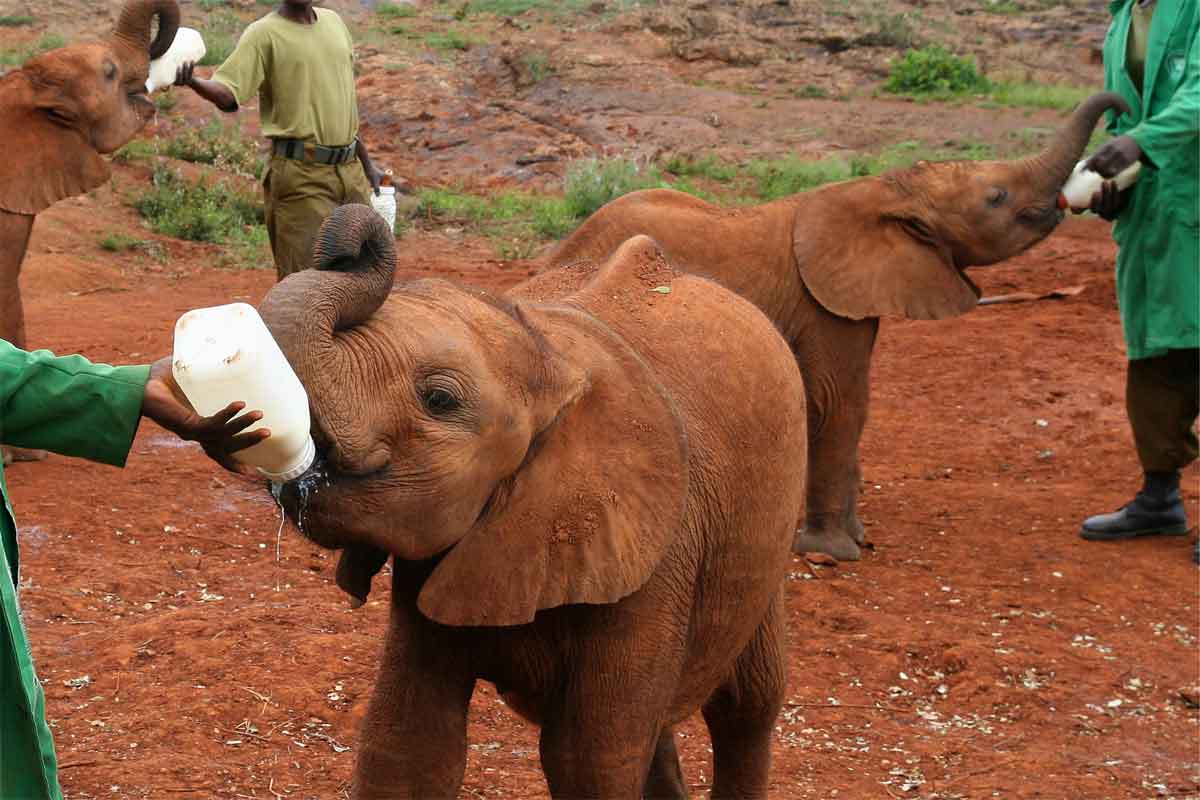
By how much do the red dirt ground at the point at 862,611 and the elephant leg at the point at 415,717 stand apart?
1.23 ft

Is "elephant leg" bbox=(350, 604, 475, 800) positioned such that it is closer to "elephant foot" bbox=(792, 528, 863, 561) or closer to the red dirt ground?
the red dirt ground

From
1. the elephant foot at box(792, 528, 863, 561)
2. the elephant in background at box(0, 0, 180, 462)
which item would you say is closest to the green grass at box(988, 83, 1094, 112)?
the elephant foot at box(792, 528, 863, 561)

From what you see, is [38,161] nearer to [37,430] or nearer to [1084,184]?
[1084,184]

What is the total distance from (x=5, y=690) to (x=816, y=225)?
5643 millimetres

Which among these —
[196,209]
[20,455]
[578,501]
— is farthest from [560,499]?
A: [196,209]

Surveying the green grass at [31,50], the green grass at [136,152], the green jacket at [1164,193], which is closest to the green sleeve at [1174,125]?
the green jacket at [1164,193]

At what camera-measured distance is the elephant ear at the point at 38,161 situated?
26.1 ft

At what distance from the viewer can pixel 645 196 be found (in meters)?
7.57

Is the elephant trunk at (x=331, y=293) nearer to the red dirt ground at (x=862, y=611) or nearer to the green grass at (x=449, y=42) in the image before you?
the red dirt ground at (x=862, y=611)

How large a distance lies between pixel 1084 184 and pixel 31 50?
51.6 feet

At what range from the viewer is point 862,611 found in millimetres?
7102

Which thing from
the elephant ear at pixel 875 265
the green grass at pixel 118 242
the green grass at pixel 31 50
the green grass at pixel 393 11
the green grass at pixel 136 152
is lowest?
the green grass at pixel 393 11

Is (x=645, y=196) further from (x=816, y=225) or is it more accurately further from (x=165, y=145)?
(x=165, y=145)

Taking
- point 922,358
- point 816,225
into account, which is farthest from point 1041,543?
point 922,358
